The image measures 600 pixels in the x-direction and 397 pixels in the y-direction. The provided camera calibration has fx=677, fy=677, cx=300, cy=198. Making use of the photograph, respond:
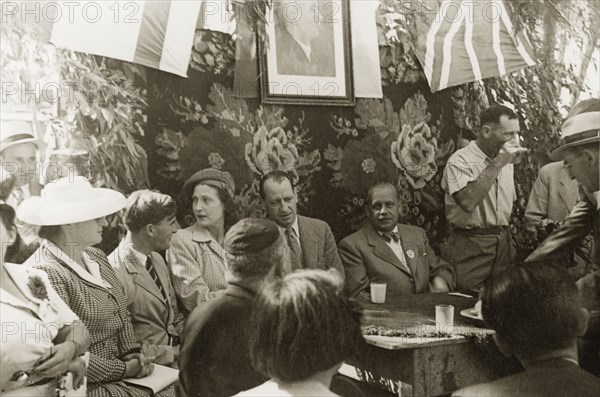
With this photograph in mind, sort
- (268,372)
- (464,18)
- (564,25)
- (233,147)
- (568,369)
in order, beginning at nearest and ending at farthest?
(268,372) → (568,369) → (233,147) → (464,18) → (564,25)

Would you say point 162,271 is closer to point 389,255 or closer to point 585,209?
point 389,255

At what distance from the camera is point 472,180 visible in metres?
3.17

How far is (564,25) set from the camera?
336cm

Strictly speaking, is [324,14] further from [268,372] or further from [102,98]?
[268,372]

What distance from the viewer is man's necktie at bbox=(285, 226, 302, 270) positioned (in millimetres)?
2695

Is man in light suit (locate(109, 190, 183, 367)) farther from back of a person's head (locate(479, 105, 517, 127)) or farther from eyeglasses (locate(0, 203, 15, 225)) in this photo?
back of a person's head (locate(479, 105, 517, 127))

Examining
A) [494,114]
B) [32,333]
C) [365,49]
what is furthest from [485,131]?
[32,333]

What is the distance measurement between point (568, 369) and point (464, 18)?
5.47 feet

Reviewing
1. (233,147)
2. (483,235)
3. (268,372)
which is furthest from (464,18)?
(268,372)

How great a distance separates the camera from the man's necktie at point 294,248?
2695 millimetres

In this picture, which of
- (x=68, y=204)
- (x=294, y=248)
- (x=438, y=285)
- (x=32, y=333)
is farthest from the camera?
(x=438, y=285)

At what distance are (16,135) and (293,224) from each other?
1.09 m

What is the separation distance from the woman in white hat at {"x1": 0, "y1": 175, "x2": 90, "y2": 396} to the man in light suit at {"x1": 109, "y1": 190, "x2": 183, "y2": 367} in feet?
0.79

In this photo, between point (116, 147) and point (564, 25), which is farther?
point (564, 25)
